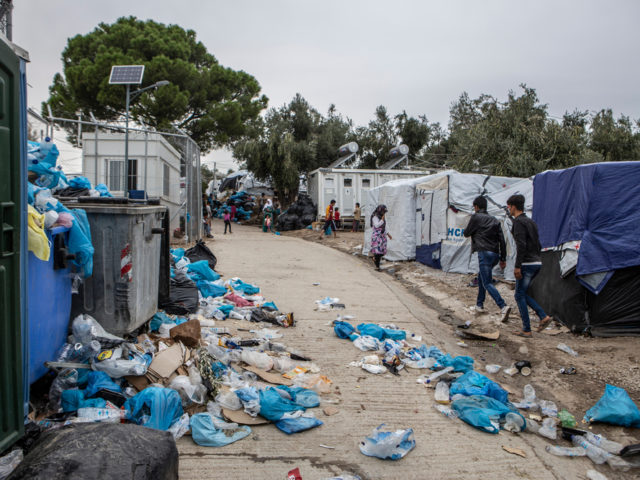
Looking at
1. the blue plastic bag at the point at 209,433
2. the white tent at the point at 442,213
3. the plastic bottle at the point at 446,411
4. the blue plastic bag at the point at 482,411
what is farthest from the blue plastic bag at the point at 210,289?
the white tent at the point at 442,213

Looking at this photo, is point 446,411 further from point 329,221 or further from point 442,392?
point 329,221

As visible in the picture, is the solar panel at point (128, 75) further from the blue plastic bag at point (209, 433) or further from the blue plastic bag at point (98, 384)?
the blue plastic bag at point (209, 433)

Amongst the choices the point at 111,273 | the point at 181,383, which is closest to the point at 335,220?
the point at 111,273

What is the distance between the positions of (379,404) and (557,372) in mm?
2113

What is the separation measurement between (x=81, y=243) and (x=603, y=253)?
566 centimetres

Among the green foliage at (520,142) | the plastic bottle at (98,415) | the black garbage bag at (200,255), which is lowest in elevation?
the plastic bottle at (98,415)

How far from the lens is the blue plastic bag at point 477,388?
12.6ft

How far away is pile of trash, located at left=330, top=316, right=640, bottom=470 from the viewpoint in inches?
124

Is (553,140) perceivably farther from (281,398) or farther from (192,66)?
(192,66)

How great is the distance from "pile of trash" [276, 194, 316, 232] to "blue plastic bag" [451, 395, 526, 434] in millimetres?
19565

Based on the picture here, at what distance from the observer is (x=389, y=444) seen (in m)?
2.89

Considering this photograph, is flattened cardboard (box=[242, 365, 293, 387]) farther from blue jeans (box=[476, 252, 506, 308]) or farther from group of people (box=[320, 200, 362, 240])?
group of people (box=[320, 200, 362, 240])

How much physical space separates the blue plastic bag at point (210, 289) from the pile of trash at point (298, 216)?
1599cm

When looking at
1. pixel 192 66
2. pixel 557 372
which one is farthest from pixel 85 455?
pixel 192 66
